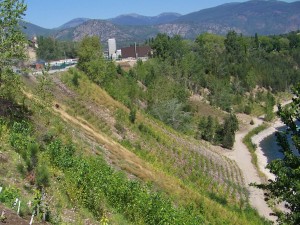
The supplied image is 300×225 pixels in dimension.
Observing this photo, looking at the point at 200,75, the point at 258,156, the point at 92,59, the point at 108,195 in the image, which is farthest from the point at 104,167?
the point at 200,75

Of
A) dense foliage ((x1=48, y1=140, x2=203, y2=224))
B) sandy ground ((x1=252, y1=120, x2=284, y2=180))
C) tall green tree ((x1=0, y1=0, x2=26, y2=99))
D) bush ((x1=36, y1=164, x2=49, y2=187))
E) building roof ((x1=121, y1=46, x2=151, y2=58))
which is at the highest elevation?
tall green tree ((x1=0, y1=0, x2=26, y2=99))

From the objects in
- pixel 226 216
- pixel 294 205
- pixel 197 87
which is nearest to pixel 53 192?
pixel 294 205

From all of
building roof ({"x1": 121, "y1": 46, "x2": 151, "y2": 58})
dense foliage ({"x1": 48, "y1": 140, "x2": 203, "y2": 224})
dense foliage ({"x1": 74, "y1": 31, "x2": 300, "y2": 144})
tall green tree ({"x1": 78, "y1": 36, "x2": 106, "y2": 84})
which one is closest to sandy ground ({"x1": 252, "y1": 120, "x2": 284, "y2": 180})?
dense foliage ({"x1": 74, "y1": 31, "x2": 300, "y2": 144})

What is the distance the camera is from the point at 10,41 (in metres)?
20.1

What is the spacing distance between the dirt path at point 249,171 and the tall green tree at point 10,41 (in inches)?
982

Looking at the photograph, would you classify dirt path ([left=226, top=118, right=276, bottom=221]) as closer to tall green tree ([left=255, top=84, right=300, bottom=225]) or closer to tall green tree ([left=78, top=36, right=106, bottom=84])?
tall green tree ([left=255, top=84, right=300, bottom=225])

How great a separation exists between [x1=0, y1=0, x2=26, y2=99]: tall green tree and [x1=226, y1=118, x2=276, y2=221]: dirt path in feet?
81.8

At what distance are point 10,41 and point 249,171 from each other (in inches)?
1602

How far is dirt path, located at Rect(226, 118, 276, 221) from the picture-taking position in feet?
129

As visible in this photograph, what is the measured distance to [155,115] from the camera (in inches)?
2458

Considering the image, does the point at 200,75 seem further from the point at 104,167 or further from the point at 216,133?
the point at 104,167

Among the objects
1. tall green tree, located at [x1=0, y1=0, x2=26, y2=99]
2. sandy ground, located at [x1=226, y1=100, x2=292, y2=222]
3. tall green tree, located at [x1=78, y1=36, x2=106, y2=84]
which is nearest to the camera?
tall green tree, located at [x1=0, y1=0, x2=26, y2=99]

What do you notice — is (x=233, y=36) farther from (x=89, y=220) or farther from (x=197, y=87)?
(x=89, y=220)

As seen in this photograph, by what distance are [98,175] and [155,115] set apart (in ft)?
141
